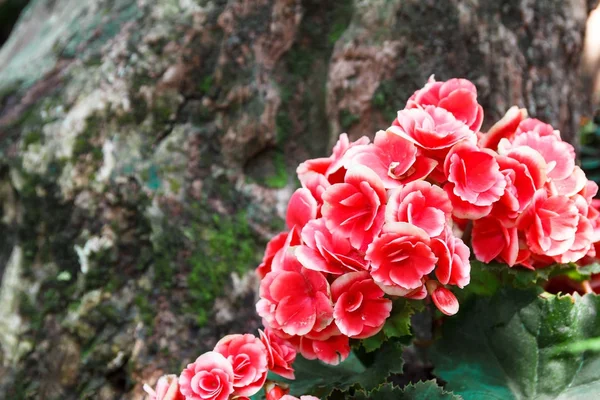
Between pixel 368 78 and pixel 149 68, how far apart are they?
0.86 meters

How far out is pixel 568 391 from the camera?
1.18 metres

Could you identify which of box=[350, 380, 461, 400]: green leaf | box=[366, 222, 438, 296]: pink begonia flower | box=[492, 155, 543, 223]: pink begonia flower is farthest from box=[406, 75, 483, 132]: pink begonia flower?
box=[350, 380, 461, 400]: green leaf

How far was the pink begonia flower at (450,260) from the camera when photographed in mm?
1039

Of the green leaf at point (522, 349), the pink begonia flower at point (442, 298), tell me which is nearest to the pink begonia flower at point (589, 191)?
the green leaf at point (522, 349)

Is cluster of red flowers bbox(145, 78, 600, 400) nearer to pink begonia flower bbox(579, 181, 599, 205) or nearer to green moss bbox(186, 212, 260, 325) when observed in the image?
pink begonia flower bbox(579, 181, 599, 205)

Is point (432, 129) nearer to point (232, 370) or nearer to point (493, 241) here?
point (493, 241)

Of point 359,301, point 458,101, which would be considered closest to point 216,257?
point 359,301

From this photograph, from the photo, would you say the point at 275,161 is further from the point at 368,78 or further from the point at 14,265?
the point at 14,265

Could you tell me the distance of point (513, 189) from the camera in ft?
3.73

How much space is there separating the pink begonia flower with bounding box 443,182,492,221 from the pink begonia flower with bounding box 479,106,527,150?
25 cm

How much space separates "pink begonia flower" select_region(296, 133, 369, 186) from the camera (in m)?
1.24

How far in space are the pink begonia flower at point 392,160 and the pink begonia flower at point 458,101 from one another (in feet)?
0.51

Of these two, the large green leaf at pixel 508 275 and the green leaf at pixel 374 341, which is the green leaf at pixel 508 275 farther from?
the green leaf at pixel 374 341

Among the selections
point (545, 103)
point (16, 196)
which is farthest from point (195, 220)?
point (545, 103)
